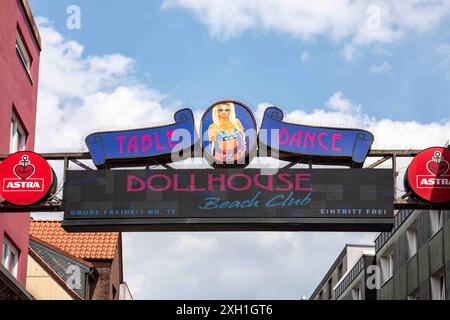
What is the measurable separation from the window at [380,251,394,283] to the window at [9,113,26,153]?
22339 millimetres

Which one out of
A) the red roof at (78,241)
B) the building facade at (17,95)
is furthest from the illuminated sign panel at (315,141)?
the red roof at (78,241)

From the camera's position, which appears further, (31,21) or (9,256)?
(31,21)

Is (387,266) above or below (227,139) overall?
above

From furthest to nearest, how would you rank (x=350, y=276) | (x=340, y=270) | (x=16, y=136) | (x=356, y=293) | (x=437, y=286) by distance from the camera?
(x=340, y=270)
(x=350, y=276)
(x=356, y=293)
(x=437, y=286)
(x=16, y=136)

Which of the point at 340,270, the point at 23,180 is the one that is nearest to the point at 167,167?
the point at 23,180

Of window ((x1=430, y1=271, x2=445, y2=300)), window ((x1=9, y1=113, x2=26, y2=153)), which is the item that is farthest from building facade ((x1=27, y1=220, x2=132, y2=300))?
window ((x1=430, y1=271, x2=445, y2=300))

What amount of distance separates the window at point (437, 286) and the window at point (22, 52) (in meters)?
18.1

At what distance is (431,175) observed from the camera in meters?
25.5

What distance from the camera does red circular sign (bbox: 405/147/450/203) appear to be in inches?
998

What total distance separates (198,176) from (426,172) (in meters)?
6.17

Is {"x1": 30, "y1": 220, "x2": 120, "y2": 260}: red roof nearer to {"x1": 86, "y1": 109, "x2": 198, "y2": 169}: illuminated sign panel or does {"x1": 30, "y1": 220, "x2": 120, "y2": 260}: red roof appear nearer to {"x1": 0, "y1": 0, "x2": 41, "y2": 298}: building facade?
{"x1": 0, "y1": 0, "x2": 41, "y2": 298}: building facade

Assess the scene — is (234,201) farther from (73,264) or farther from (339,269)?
(339,269)

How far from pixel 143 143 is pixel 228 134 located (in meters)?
2.42

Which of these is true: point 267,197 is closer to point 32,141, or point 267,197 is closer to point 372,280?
point 32,141
